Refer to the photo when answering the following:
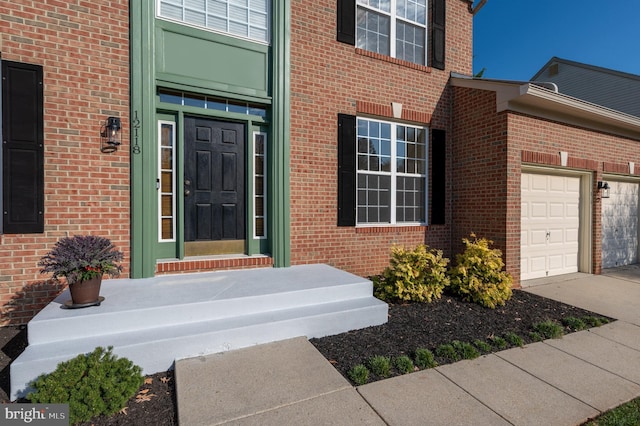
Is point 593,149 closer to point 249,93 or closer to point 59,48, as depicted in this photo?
point 249,93

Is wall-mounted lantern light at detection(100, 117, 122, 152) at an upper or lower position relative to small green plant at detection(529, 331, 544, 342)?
upper

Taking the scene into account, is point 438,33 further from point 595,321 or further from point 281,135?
point 595,321

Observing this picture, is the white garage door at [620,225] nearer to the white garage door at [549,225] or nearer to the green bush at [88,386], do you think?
the white garage door at [549,225]

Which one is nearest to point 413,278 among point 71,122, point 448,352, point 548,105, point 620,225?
point 448,352

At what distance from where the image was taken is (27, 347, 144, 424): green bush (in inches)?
85.3

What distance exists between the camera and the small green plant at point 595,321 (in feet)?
13.6

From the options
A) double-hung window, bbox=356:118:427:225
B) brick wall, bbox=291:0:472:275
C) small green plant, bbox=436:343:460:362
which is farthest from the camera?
double-hung window, bbox=356:118:427:225

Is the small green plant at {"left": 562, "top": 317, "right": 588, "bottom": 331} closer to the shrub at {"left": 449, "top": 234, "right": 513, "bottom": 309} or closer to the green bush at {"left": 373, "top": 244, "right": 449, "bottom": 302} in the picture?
the shrub at {"left": 449, "top": 234, "right": 513, "bottom": 309}

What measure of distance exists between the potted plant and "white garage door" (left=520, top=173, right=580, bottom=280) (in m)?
7.00

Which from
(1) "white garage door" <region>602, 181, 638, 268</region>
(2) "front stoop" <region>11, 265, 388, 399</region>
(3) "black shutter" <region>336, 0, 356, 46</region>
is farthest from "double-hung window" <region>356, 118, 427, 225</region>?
(1) "white garage door" <region>602, 181, 638, 268</region>

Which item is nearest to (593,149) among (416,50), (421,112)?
(421,112)

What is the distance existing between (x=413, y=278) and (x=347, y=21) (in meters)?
4.61

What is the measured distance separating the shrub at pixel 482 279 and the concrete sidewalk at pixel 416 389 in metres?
1.26

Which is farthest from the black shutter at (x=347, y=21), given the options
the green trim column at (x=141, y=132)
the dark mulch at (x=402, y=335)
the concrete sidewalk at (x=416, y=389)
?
the concrete sidewalk at (x=416, y=389)
